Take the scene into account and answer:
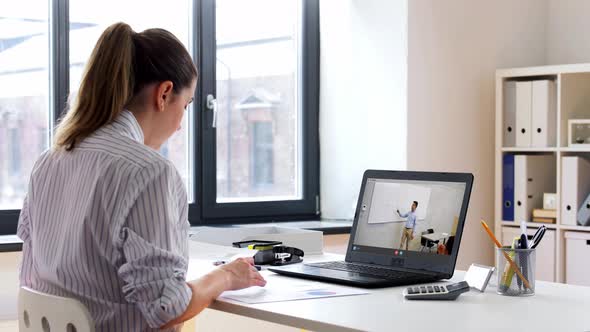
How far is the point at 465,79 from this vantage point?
400 centimetres

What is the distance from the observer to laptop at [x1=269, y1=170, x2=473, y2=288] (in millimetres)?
2057

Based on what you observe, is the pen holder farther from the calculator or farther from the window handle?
the window handle

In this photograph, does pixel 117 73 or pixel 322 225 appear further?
pixel 322 225

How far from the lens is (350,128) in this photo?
13.1 ft

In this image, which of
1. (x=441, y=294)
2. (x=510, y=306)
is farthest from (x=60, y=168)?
(x=510, y=306)

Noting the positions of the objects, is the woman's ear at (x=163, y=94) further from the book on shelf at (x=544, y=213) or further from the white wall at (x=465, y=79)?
the book on shelf at (x=544, y=213)

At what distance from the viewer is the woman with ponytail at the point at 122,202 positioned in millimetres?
1612

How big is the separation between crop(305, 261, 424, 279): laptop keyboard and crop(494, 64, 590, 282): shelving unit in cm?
177

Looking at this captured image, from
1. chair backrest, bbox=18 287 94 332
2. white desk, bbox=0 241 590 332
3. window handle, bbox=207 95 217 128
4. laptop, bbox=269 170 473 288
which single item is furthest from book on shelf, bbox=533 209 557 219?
chair backrest, bbox=18 287 94 332

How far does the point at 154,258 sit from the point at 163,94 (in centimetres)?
39

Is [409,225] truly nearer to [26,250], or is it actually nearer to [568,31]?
[26,250]

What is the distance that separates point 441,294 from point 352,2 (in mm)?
2423

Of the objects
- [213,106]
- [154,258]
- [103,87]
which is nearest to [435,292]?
[154,258]

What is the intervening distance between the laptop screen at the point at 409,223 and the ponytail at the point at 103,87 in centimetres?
78
